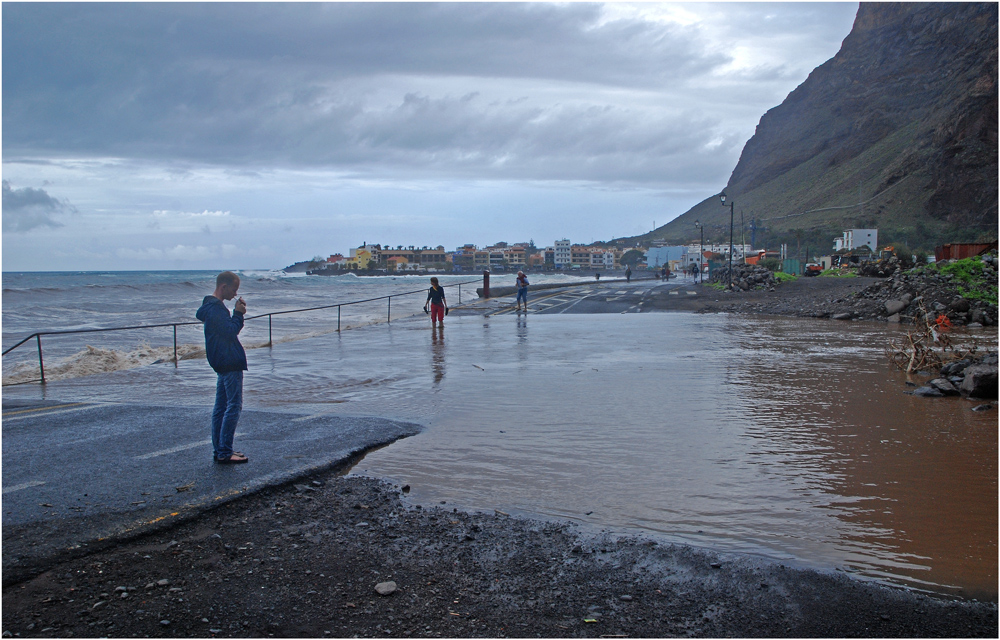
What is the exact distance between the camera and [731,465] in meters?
6.27

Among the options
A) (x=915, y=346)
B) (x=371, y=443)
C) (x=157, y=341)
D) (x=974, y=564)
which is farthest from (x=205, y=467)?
(x=157, y=341)

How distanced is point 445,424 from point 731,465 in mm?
3198

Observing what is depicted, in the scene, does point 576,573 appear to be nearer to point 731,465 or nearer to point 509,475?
point 509,475

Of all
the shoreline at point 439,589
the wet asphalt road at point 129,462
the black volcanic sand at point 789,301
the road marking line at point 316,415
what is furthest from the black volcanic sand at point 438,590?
the black volcanic sand at point 789,301

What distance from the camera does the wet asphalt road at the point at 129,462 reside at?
14.9ft

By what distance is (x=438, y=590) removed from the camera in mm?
3742

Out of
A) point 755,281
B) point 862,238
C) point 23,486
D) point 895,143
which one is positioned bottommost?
point 23,486

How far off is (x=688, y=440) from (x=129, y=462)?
528 centimetres

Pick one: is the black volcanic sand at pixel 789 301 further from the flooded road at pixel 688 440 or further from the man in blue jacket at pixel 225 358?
the man in blue jacket at pixel 225 358

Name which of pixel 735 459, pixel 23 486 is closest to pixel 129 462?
pixel 23 486

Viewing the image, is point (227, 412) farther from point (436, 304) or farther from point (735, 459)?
point (436, 304)

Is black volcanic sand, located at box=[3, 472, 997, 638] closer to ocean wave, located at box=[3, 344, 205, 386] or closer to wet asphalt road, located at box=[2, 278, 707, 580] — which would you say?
wet asphalt road, located at box=[2, 278, 707, 580]

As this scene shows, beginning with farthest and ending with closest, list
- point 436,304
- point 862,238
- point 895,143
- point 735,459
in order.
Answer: point 895,143, point 862,238, point 436,304, point 735,459

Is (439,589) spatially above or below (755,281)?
below
